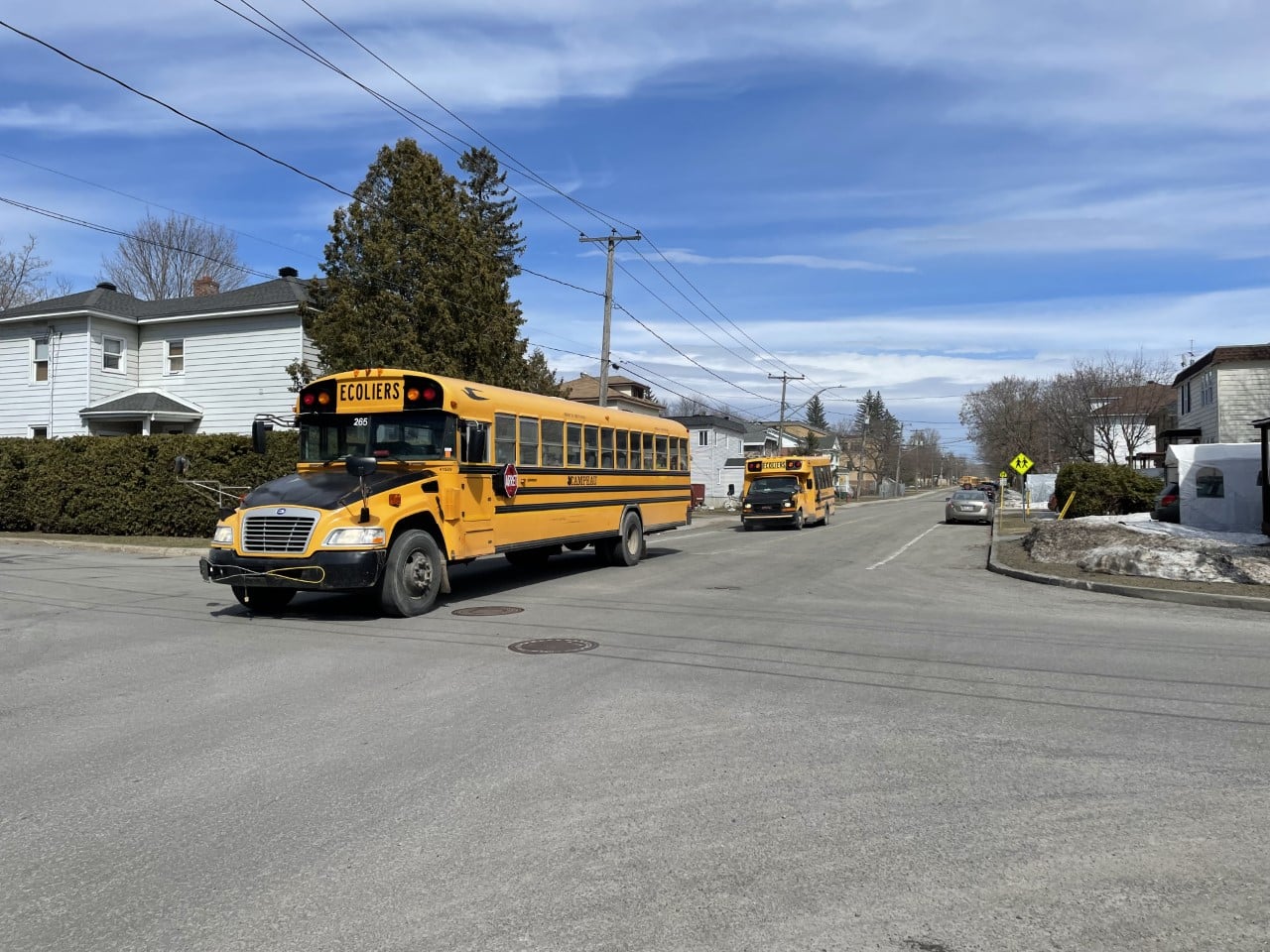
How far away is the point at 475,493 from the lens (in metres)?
12.1

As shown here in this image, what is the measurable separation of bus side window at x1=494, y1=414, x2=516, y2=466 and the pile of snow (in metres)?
9.91

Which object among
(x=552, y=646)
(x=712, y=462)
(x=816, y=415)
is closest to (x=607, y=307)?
(x=552, y=646)

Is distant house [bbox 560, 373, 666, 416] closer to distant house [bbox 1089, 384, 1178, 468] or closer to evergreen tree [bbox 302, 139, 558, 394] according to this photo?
distant house [bbox 1089, 384, 1178, 468]

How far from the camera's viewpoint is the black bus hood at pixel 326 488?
10320 millimetres

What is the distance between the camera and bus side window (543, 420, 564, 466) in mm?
14289

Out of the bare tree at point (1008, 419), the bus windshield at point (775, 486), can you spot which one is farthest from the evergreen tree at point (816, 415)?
the bus windshield at point (775, 486)

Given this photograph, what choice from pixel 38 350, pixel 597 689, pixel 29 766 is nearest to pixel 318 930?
pixel 29 766

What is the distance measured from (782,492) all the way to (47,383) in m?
24.0

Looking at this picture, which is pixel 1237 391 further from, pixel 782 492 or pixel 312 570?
pixel 312 570

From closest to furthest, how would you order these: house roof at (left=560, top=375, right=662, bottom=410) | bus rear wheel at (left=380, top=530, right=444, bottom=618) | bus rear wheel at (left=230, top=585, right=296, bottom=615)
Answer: bus rear wheel at (left=380, top=530, right=444, bottom=618)
bus rear wheel at (left=230, top=585, right=296, bottom=615)
house roof at (left=560, top=375, right=662, bottom=410)

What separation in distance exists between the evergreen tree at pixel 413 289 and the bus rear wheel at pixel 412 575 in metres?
10.6

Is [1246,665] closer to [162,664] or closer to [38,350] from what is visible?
[162,664]

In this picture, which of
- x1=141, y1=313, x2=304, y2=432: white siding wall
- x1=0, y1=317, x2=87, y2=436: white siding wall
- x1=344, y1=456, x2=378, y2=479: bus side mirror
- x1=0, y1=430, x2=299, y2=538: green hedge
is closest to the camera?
x1=344, y1=456, x2=378, y2=479: bus side mirror

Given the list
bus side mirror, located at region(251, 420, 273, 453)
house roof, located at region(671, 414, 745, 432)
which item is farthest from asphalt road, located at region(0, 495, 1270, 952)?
house roof, located at region(671, 414, 745, 432)
